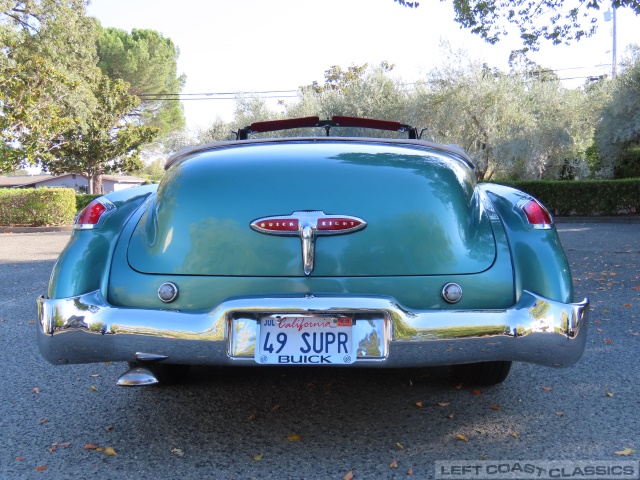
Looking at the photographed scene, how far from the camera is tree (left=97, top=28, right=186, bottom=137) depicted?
41.0 meters

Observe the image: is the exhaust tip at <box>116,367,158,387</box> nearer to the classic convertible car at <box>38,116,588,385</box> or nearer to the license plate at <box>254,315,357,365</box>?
the classic convertible car at <box>38,116,588,385</box>

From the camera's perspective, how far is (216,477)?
91.0 inches

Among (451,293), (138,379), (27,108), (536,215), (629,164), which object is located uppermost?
(27,108)

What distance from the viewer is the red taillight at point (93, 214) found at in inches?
110

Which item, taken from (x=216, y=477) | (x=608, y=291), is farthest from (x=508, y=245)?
(x=608, y=291)

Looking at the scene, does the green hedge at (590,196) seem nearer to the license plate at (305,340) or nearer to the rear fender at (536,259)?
the rear fender at (536,259)

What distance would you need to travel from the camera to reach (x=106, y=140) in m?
34.4

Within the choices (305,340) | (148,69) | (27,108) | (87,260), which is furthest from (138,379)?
(148,69)

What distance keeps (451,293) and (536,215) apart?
0.63 meters

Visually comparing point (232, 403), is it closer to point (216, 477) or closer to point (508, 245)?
point (216, 477)

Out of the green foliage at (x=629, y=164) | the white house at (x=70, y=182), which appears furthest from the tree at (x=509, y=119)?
the white house at (x=70, y=182)

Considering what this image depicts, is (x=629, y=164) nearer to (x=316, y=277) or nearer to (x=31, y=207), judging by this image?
(x=31, y=207)

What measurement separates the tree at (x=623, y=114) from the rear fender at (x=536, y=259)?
757 inches

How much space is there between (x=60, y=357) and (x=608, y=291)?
5.63 metres
